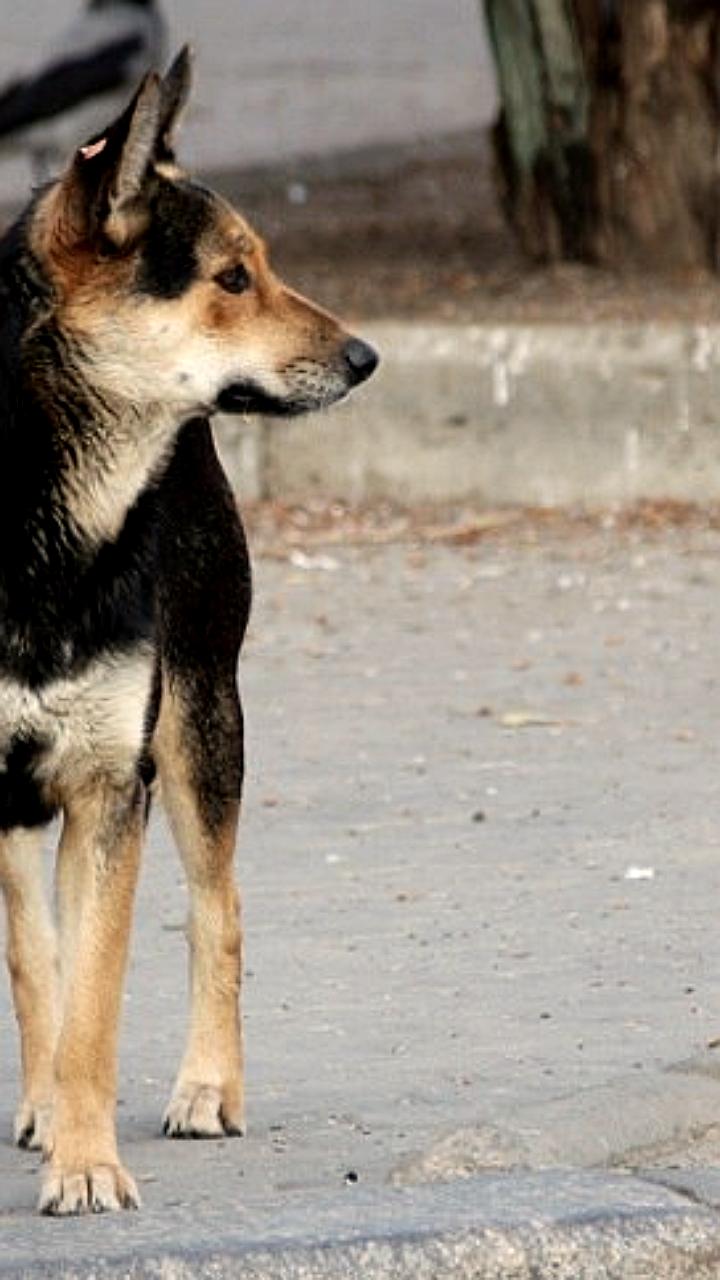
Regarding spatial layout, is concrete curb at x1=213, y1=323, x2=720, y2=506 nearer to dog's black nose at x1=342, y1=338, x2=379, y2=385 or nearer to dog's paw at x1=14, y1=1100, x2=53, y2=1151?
dog's black nose at x1=342, y1=338, x2=379, y2=385

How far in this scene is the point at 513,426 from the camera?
11930mm

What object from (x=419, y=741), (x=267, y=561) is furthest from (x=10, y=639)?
(x=267, y=561)

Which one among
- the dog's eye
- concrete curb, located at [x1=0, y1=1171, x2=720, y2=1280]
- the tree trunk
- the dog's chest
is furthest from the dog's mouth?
the tree trunk

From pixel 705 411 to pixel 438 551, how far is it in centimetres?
99


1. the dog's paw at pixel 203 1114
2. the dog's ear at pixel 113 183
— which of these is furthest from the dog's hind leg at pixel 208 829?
the dog's ear at pixel 113 183

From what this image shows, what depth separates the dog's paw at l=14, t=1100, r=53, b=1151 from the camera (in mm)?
6059

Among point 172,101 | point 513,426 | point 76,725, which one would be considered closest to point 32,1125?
point 76,725

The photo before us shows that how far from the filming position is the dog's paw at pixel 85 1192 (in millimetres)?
5516

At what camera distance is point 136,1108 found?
20.8 feet

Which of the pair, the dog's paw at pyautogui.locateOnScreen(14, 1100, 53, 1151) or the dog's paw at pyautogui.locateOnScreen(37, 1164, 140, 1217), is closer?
the dog's paw at pyautogui.locateOnScreen(37, 1164, 140, 1217)

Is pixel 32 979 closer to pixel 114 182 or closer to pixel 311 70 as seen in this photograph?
pixel 114 182

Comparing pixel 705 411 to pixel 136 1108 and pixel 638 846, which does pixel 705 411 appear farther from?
pixel 136 1108

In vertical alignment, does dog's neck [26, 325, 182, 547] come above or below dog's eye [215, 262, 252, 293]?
below

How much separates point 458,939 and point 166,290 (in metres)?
1.78
